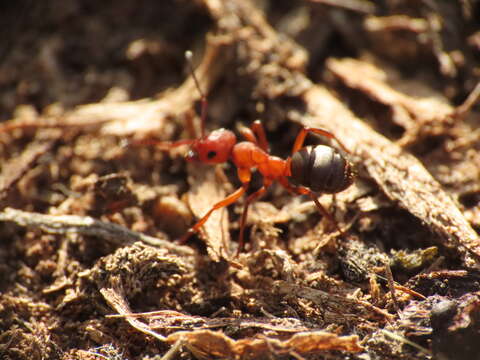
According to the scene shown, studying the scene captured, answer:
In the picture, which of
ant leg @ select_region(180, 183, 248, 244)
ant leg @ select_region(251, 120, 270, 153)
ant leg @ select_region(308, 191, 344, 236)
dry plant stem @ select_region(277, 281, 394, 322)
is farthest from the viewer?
ant leg @ select_region(251, 120, 270, 153)

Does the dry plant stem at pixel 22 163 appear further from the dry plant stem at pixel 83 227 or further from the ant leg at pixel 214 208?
the ant leg at pixel 214 208

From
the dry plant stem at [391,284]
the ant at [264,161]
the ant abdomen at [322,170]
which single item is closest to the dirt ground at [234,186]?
the dry plant stem at [391,284]

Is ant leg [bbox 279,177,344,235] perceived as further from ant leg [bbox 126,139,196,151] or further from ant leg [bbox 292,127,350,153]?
ant leg [bbox 126,139,196,151]

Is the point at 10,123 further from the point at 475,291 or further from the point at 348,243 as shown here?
the point at 475,291

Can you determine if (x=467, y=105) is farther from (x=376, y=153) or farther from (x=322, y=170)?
(x=322, y=170)

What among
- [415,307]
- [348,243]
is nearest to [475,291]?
[415,307]

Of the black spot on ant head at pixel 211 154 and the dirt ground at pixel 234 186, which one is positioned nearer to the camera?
the dirt ground at pixel 234 186

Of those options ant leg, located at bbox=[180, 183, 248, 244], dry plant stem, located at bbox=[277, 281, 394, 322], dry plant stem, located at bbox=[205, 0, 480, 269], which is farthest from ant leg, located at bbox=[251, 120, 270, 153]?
dry plant stem, located at bbox=[277, 281, 394, 322]

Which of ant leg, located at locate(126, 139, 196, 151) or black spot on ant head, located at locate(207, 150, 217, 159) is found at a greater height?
ant leg, located at locate(126, 139, 196, 151)

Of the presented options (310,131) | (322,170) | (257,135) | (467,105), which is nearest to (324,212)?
(322,170)
